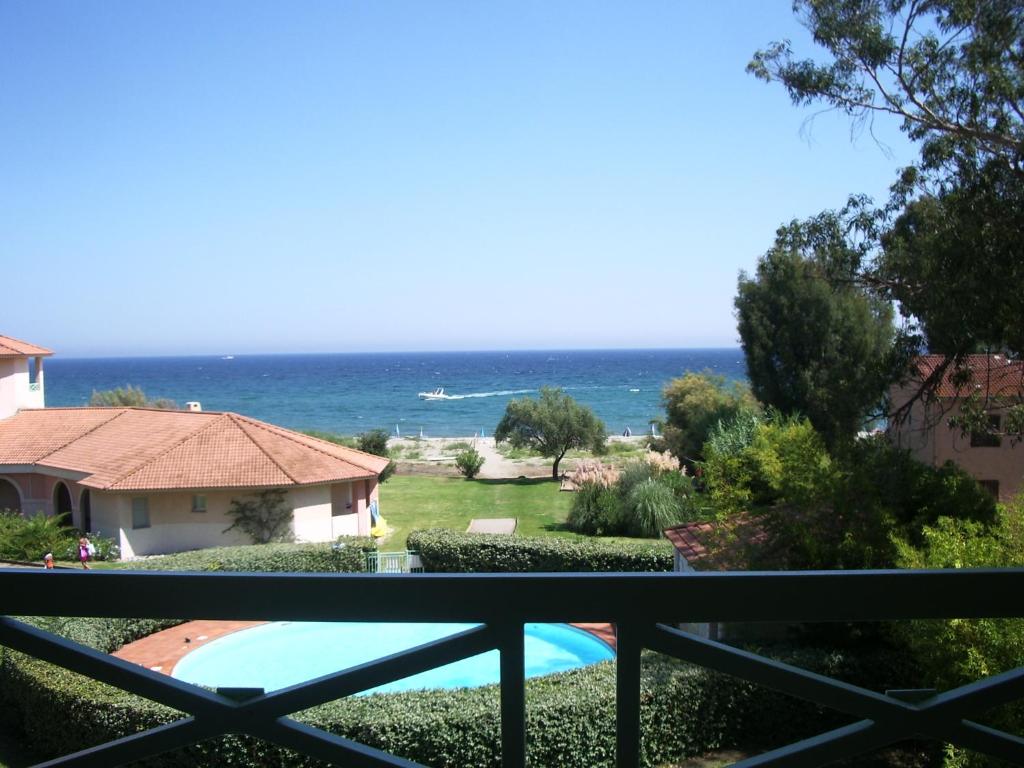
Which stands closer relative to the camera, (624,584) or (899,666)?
(624,584)

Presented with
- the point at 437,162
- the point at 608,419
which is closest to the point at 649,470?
the point at 437,162

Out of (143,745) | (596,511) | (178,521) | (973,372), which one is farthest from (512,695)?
(178,521)

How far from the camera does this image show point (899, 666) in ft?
38.0

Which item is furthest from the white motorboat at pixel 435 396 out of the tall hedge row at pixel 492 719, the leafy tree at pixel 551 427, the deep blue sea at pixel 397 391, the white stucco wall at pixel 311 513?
the tall hedge row at pixel 492 719

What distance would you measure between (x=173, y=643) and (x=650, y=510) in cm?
1417

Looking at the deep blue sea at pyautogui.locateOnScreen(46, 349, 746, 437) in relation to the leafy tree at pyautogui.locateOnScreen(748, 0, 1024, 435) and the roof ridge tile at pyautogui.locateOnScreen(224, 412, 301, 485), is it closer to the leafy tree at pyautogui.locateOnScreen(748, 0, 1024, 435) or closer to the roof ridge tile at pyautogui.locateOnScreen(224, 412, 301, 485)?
the roof ridge tile at pyautogui.locateOnScreen(224, 412, 301, 485)

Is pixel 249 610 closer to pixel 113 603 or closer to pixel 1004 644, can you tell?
pixel 113 603

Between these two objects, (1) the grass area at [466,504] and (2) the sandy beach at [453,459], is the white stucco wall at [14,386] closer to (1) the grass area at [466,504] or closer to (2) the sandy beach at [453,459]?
(1) the grass area at [466,504]

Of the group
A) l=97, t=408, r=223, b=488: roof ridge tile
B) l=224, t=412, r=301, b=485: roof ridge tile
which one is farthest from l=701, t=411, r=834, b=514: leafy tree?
l=97, t=408, r=223, b=488: roof ridge tile

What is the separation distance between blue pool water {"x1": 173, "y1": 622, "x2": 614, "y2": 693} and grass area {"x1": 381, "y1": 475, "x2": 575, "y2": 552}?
21.5ft

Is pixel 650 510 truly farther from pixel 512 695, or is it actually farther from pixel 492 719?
pixel 512 695

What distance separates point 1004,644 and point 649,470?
19.6 m

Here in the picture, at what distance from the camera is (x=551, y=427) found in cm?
4253

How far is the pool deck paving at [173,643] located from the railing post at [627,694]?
Answer: 15.4 meters
